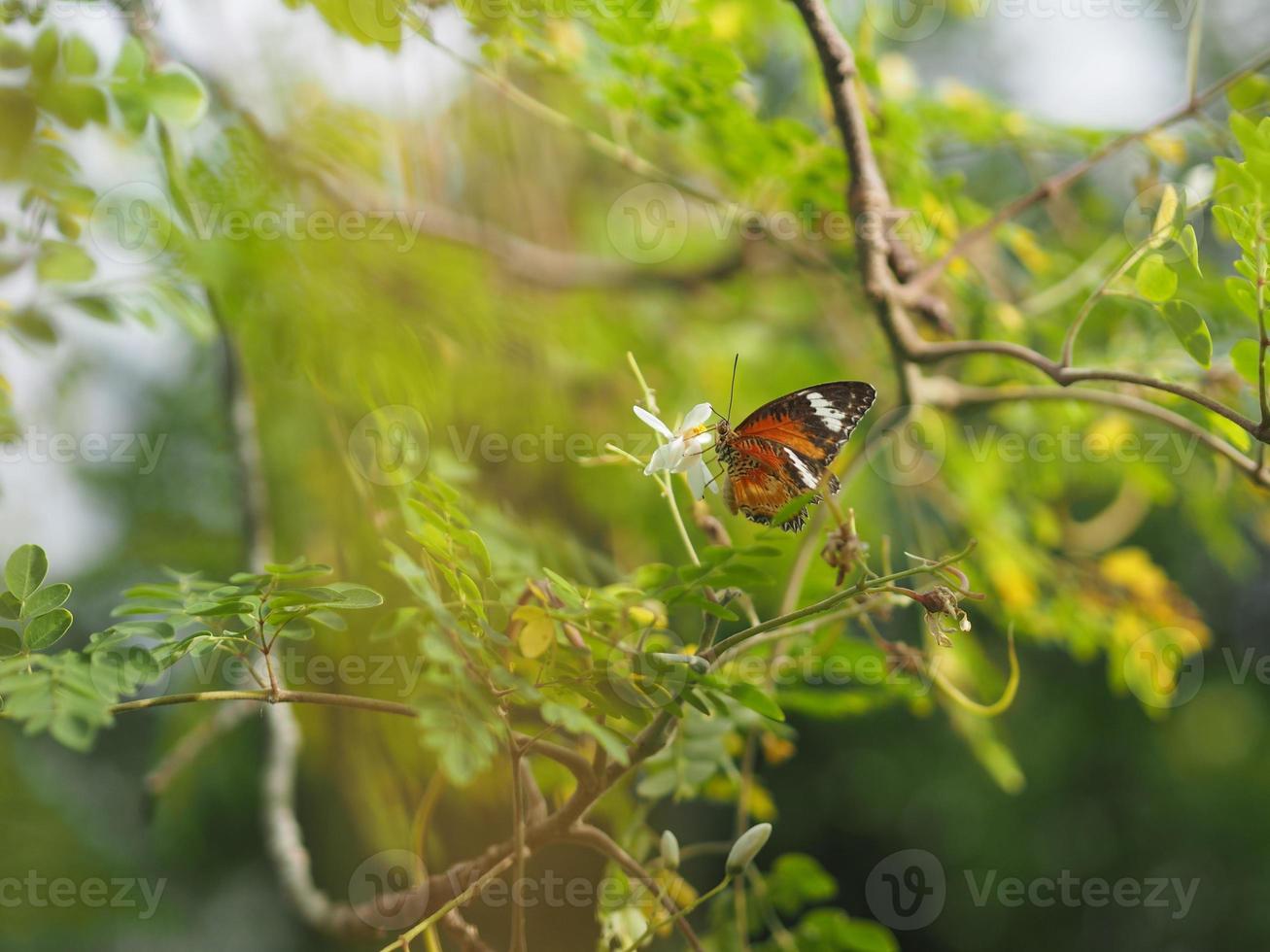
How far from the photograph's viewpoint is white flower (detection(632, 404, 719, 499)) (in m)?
0.60

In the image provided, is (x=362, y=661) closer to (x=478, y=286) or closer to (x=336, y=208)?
(x=336, y=208)

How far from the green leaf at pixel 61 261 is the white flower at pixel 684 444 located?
58 centimetres

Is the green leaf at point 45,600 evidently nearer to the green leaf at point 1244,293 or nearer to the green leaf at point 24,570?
the green leaf at point 24,570

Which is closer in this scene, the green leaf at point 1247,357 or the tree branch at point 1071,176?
the green leaf at point 1247,357

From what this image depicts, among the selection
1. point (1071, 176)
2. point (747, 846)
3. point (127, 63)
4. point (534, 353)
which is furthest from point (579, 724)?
point (534, 353)

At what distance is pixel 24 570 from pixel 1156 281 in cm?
80

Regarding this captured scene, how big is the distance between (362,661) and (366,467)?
27cm

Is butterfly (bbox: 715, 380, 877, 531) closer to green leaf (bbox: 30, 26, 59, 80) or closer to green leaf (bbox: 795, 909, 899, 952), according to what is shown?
green leaf (bbox: 795, 909, 899, 952)

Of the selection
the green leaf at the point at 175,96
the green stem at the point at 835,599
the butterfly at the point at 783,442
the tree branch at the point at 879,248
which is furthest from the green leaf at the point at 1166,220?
the green leaf at the point at 175,96

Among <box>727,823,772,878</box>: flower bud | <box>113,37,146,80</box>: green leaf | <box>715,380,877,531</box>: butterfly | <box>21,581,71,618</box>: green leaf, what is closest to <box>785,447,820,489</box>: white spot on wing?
<box>715,380,877,531</box>: butterfly

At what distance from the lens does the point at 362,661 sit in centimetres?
115

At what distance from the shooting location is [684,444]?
24.3 inches

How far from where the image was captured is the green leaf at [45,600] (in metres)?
0.57

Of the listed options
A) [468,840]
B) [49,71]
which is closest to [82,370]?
[49,71]
